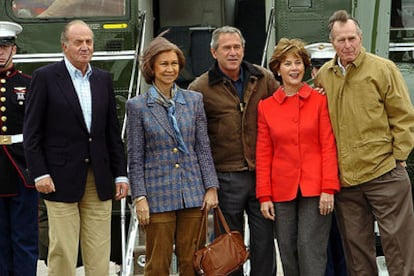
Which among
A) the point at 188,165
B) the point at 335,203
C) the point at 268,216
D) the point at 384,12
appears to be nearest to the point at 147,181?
the point at 188,165

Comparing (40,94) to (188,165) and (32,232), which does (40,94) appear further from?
(32,232)

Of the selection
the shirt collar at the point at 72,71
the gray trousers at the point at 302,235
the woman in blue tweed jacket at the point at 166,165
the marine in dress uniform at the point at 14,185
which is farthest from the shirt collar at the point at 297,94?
the marine in dress uniform at the point at 14,185

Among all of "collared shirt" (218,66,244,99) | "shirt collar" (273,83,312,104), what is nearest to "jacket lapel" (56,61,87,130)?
"collared shirt" (218,66,244,99)

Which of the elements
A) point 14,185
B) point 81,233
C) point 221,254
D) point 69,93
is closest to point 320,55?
point 221,254

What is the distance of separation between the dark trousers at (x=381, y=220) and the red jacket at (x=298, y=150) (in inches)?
8.9

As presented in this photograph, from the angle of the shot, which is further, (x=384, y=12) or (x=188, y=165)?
(x=384, y=12)

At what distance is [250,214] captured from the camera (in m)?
4.82

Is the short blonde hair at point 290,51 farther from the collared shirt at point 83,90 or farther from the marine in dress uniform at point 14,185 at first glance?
the marine in dress uniform at point 14,185

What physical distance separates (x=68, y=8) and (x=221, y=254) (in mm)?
3026

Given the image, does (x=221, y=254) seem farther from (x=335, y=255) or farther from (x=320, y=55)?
(x=320, y=55)

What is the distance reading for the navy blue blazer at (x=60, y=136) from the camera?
14.7 ft

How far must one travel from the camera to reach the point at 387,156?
4.53 meters

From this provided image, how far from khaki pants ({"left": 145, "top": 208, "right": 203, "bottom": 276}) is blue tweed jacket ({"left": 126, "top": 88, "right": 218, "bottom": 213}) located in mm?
72

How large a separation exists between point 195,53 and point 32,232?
9.11ft
